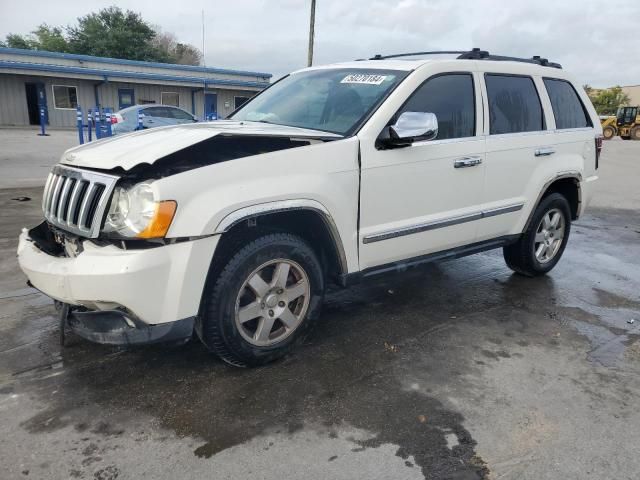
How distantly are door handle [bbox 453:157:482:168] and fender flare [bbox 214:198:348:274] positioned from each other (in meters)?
1.21

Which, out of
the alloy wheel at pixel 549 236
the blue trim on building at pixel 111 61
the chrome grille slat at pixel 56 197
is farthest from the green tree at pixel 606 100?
the chrome grille slat at pixel 56 197

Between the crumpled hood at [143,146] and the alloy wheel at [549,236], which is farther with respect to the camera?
the alloy wheel at [549,236]

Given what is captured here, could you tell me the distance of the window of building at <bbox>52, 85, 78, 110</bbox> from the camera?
28.5m

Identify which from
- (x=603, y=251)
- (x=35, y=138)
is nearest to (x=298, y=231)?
(x=603, y=251)

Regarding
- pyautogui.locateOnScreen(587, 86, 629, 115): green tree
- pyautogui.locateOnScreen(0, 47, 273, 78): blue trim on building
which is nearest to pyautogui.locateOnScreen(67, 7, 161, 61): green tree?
pyautogui.locateOnScreen(0, 47, 273, 78): blue trim on building

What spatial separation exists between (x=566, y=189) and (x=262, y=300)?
12.0 ft

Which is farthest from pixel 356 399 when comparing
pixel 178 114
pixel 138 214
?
pixel 178 114

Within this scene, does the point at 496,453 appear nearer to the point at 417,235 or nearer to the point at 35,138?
the point at 417,235

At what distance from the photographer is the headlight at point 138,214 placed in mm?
2604

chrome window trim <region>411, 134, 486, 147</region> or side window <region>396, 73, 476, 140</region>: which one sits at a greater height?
side window <region>396, 73, 476, 140</region>

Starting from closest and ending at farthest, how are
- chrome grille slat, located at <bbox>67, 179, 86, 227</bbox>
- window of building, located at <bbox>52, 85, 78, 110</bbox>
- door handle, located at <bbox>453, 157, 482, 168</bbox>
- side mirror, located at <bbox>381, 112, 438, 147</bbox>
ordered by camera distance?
chrome grille slat, located at <bbox>67, 179, 86, 227</bbox> < side mirror, located at <bbox>381, 112, 438, 147</bbox> < door handle, located at <bbox>453, 157, 482, 168</bbox> < window of building, located at <bbox>52, 85, 78, 110</bbox>

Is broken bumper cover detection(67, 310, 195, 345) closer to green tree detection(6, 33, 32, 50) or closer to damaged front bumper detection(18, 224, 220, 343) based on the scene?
damaged front bumper detection(18, 224, 220, 343)

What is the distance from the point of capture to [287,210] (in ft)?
10.0

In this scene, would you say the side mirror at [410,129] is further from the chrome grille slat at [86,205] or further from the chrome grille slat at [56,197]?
the chrome grille slat at [56,197]
